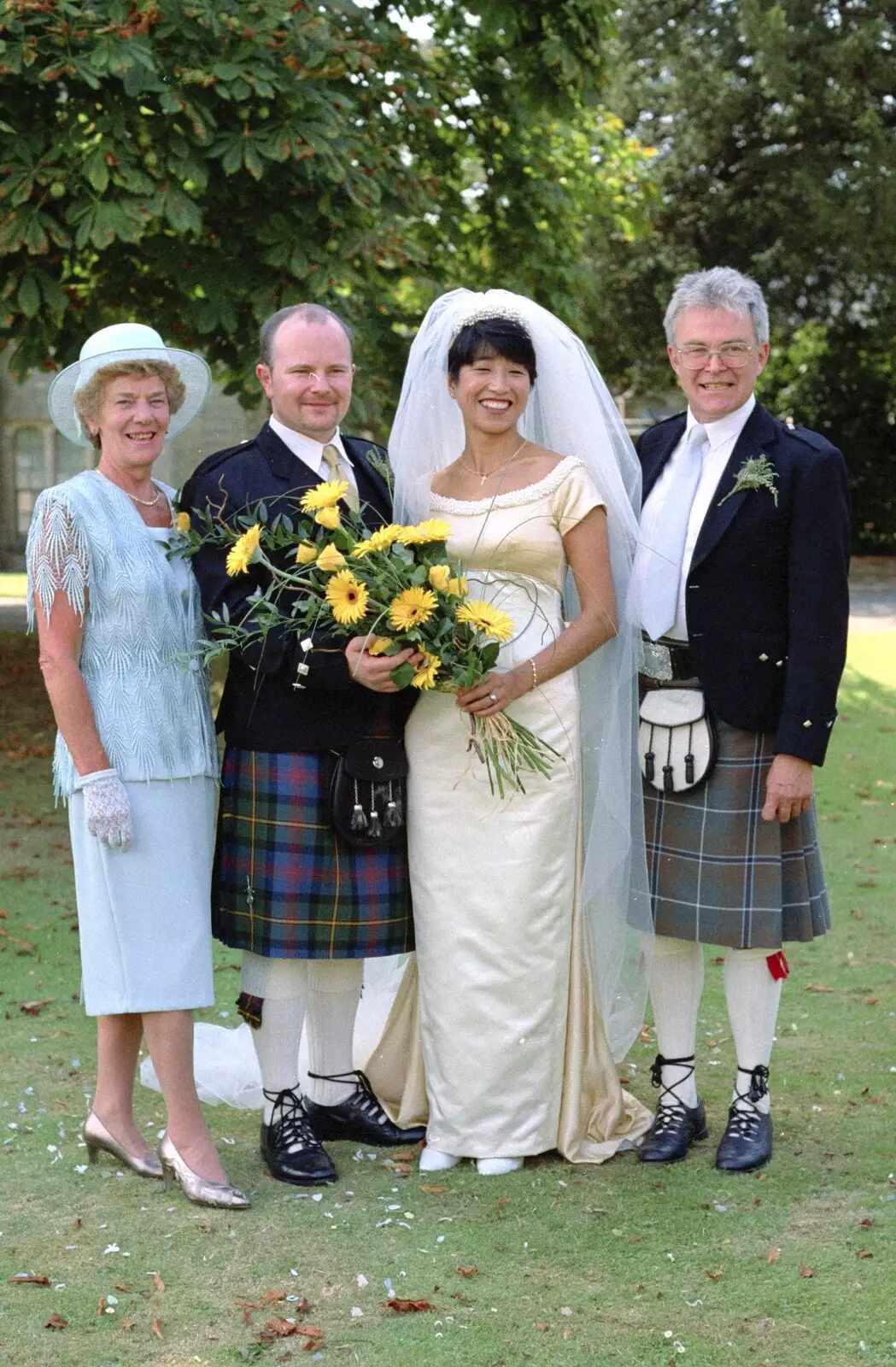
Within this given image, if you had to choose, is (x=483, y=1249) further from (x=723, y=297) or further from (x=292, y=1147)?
(x=723, y=297)

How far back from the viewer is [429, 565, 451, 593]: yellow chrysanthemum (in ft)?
11.5

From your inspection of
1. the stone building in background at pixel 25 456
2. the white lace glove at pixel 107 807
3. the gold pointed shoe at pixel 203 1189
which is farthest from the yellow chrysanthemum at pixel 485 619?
the stone building in background at pixel 25 456

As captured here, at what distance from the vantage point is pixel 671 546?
394 cm

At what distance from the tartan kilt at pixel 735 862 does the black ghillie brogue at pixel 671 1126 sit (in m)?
0.40

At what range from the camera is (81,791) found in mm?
3693

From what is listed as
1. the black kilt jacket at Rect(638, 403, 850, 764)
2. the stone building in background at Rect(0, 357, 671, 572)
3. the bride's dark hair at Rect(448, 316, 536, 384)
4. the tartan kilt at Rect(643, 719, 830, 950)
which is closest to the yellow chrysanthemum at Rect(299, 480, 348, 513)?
the bride's dark hair at Rect(448, 316, 536, 384)

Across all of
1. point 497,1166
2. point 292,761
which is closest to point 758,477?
point 292,761

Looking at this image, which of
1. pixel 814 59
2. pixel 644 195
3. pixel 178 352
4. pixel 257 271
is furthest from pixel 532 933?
pixel 814 59

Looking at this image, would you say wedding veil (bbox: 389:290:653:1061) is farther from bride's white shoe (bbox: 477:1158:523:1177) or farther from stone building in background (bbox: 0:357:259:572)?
stone building in background (bbox: 0:357:259:572)

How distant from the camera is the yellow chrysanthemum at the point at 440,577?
351 centimetres

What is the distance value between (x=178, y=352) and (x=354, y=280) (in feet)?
13.9

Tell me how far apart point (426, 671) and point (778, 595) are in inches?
37.3

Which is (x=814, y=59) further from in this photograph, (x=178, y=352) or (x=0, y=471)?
(x=178, y=352)

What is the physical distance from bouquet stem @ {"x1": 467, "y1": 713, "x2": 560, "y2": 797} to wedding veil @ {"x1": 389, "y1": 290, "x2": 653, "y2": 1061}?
0.22 metres
